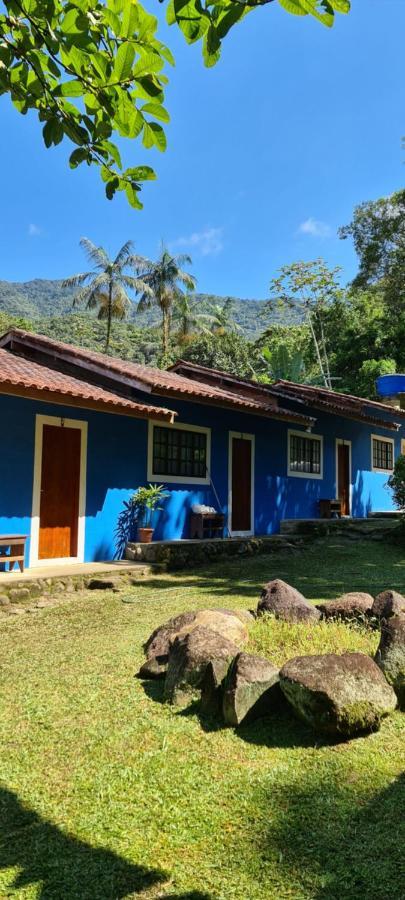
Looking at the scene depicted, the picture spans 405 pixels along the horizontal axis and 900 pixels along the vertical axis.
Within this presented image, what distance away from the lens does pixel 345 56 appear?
6.47 meters

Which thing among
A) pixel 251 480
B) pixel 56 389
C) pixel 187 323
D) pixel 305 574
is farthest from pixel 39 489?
pixel 187 323

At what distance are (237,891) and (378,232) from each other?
81.0ft

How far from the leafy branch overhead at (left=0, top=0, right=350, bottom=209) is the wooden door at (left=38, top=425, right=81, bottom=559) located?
6696 millimetres

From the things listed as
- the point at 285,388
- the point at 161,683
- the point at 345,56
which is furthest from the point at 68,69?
the point at 285,388

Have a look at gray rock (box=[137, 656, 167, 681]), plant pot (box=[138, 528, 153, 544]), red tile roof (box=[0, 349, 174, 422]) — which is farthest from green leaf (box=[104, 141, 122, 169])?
plant pot (box=[138, 528, 153, 544])

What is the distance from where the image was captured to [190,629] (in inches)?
163

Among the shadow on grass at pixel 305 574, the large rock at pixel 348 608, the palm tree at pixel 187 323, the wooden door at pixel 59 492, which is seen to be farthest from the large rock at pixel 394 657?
the palm tree at pixel 187 323

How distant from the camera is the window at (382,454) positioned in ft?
56.3

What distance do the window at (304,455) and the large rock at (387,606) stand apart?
911 centimetres

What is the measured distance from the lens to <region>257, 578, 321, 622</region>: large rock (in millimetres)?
4605

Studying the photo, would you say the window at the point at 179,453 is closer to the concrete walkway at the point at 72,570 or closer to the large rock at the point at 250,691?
the concrete walkway at the point at 72,570

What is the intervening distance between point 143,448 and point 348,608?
600cm

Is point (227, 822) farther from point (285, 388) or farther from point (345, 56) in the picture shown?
point (285, 388)

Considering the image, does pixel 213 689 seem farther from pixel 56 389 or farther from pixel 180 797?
pixel 56 389
